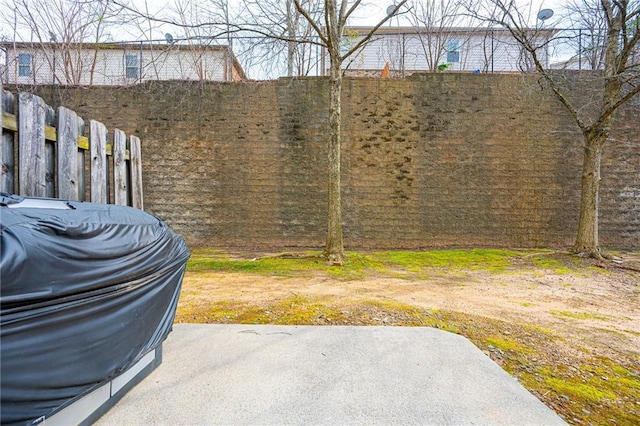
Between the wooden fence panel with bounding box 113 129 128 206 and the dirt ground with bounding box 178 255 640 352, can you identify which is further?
the dirt ground with bounding box 178 255 640 352

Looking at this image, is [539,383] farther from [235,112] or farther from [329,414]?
[235,112]

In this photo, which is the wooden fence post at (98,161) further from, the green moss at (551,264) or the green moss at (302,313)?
the green moss at (551,264)

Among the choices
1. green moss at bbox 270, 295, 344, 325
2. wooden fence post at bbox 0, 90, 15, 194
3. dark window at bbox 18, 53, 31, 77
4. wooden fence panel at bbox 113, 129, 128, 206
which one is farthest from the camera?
dark window at bbox 18, 53, 31, 77

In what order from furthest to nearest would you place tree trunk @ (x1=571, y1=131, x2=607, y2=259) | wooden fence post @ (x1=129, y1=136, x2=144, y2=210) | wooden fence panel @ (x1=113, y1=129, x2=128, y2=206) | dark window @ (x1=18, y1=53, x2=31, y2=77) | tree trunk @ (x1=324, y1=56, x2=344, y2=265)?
dark window @ (x1=18, y1=53, x2=31, y2=77), tree trunk @ (x1=571, y1=131, x2=607, y2=259), tree trunk @ (x1=324, y1=56, x2=344, y2=265), wooden fence post @ (x1=129, y1=136, x2=144, y2=210), wooden fence panel @ (x1=113, y1=129, x2=128, y2=206)

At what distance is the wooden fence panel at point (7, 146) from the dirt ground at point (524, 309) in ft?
6.34

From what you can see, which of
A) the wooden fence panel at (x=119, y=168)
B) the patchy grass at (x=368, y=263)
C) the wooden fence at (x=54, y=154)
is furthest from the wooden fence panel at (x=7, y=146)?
the patchy grass at (x=368, y=263)

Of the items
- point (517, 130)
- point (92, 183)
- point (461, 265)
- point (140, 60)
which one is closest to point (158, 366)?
point (92, 183)

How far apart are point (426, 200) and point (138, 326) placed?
8.03m

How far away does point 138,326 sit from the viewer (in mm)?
1578

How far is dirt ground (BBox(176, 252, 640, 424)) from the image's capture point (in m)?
2.22

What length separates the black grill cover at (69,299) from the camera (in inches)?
39.6

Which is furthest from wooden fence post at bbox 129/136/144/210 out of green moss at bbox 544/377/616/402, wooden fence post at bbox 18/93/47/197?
green moss at bbox 544/377/616/402

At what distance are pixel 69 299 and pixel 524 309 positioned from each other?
175 inches

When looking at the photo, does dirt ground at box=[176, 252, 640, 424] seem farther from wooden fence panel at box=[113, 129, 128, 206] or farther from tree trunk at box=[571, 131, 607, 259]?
wooden fence panel at box=[113, 129, 128, 206]
